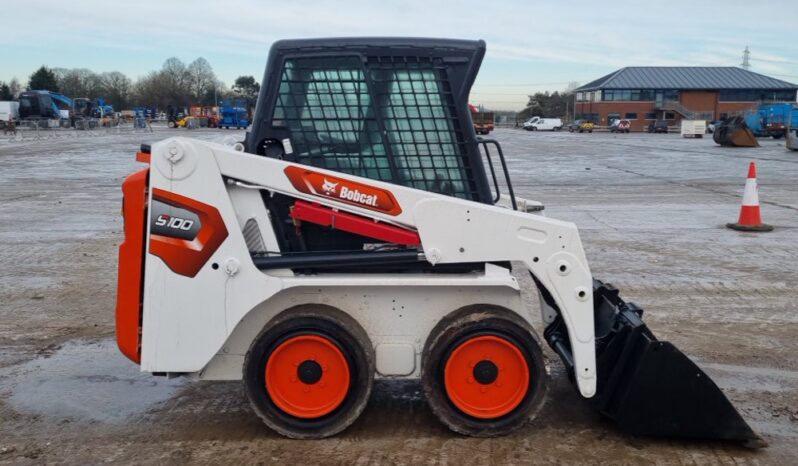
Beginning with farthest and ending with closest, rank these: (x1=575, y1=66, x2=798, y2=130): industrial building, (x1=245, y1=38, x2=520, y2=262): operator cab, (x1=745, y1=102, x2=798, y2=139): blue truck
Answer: (x1=575, y1=66, x2=798, y2=130): industrial building → (x1=745, y1=102, x2=798, y2=139): blue truck → (x1=245, y1=38, x2=520, y2=262): operator cab

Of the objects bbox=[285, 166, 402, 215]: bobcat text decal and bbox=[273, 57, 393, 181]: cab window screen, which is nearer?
bbox=[285, 166, 402, 215]: bobcat text decal

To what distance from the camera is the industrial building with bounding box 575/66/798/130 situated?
85062mm

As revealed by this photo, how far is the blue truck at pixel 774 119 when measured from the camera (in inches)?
1820

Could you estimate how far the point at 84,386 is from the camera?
15.5 ft

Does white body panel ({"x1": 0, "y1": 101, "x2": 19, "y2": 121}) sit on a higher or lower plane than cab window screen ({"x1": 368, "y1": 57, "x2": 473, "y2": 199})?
higher

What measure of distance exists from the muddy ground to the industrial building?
77851 mm

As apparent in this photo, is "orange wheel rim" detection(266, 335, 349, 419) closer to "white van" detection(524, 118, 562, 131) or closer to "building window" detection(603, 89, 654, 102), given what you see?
"white van" detection(524, 118, 562, 131)

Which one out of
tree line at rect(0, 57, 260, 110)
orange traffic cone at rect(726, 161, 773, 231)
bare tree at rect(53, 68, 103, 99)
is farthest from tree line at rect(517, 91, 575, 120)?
orange traffic cone at rect(726, 161, 773, 231)

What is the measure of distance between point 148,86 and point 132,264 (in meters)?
101

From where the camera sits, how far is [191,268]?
3.71 m

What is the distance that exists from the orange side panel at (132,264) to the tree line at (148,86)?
93328 mm

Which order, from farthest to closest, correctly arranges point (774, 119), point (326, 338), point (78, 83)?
point (78, 83) < point (774, 119) < point (326, 338)

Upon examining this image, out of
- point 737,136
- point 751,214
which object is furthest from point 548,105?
point 751,214

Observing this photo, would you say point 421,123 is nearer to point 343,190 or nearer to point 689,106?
point 343,190
